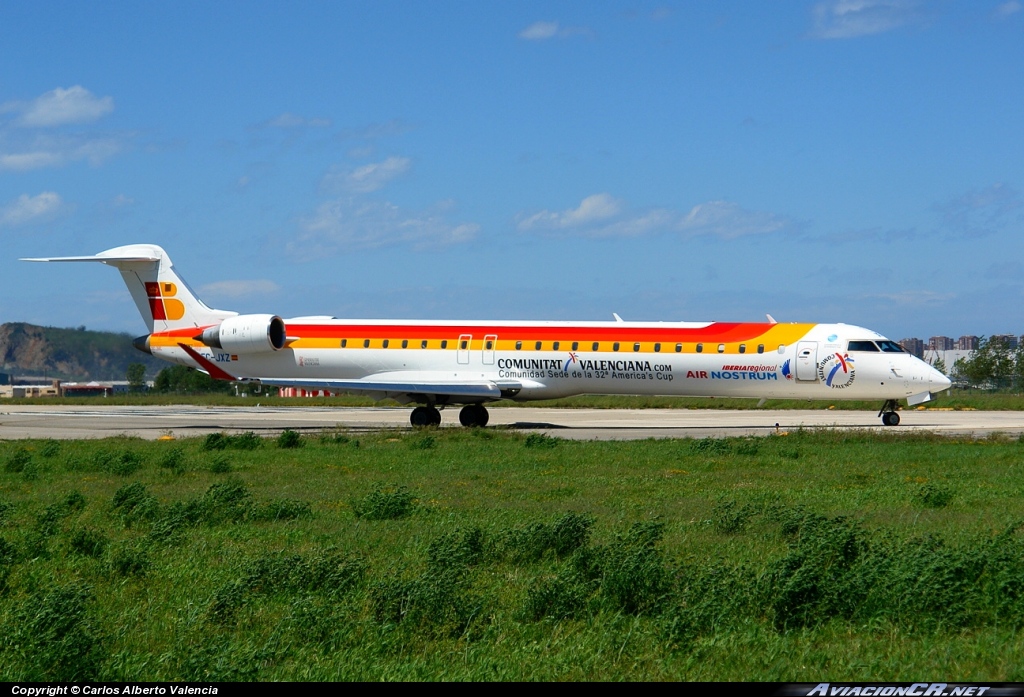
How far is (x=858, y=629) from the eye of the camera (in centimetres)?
769

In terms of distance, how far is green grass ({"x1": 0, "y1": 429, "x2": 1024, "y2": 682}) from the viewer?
7.00 meters

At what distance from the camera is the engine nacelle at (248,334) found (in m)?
33.0

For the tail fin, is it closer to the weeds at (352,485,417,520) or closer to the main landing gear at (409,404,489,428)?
the main landing gear at (409,404,489,428)

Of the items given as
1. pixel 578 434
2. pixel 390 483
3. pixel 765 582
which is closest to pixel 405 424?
pixel 578 434

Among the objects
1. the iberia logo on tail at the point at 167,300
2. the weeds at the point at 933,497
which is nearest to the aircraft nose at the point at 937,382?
the weeds at the point at 933,497

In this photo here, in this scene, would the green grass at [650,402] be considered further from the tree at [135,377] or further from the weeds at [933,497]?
the tree at [135,377]

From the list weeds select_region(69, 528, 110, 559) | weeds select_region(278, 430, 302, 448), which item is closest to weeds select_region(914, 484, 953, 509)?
weeds select_region(69, 528, 110, 559)

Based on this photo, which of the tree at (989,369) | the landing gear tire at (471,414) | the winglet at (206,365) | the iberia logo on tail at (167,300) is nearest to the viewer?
the landing gear tire at (471,414)

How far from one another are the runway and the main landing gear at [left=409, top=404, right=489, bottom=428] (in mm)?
639

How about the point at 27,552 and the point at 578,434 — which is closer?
the point at 27,552

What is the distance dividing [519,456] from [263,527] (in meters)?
8.92

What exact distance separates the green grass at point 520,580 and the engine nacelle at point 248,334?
16.3m

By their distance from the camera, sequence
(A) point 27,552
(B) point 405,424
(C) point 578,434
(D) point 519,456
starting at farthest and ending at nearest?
(B) point 405,424, (C) point 578,434, (D) point 519,456, (A) point 27,552

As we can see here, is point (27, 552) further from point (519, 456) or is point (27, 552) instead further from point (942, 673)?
point (519, 456)
